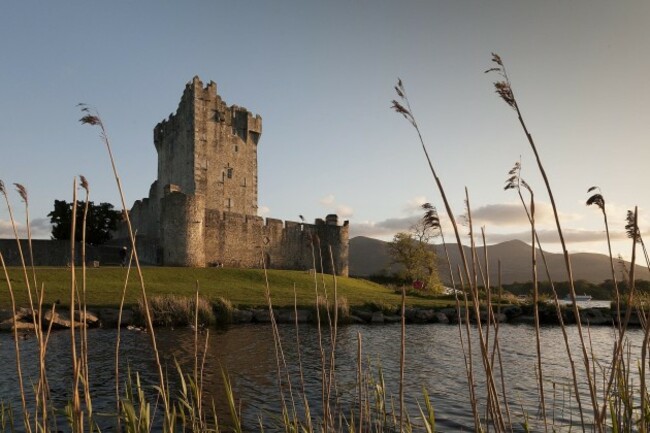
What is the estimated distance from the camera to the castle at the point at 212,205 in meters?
35.9

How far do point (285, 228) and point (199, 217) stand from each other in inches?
355

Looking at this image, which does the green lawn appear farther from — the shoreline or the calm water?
the calm water

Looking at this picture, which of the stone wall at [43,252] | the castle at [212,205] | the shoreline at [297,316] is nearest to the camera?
the shoreline at [297,316]

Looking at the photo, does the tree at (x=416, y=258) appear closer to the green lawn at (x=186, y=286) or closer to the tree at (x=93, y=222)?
the green lawn at (x=186, y=286)

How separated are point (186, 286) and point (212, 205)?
59.3 ft

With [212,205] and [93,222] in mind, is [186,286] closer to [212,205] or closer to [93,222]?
[212,205]

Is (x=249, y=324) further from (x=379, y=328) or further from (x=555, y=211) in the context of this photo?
(x=555, y=211)

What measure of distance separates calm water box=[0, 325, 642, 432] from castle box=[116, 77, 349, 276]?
755 inches

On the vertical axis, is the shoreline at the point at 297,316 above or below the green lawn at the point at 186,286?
below

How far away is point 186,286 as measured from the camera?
26500 millimetres

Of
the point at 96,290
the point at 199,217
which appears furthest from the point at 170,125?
the point at 96,290

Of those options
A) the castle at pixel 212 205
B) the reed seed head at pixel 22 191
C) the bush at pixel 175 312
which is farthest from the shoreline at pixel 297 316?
the castle at pixel 212 205

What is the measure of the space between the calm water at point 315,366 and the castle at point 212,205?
19186 millimetres

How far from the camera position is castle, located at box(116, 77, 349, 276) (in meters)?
35.9
